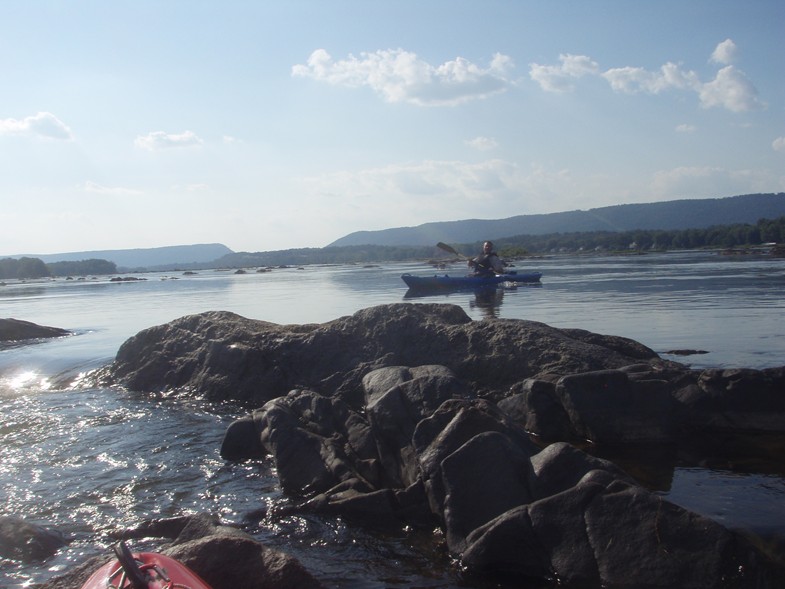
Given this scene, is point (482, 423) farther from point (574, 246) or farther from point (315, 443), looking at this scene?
point (574, 246)

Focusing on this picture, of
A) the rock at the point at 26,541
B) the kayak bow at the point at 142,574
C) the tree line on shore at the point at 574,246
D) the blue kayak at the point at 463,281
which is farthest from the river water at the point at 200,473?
the tree line on shore at the point at 574,246

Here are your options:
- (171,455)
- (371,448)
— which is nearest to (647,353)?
(371,448)

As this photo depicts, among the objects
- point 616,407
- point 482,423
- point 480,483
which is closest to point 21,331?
point 616,407

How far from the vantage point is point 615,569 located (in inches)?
218


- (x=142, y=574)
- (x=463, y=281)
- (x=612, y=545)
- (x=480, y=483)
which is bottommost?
(x=612, y=545)

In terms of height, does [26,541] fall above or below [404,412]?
below

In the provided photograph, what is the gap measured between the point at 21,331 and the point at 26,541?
61.3 feet

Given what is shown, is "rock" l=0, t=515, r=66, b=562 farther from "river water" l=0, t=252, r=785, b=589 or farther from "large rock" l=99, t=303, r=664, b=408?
"large rock" l=99, t=303, r=664, b=408

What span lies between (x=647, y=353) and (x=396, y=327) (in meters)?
4.49

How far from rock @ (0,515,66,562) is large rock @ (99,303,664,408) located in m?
5.37

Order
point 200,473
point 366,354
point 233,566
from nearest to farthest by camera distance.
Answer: point 233,566
point 200,473
point 366,354

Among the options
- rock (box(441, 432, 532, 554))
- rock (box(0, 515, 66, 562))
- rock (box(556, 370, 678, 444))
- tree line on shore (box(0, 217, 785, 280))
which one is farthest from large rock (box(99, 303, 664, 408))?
tree line on shore (box(0, 217, 785, 280))

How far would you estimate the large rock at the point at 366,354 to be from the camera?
11.3 metres

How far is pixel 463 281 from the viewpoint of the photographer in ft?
117
